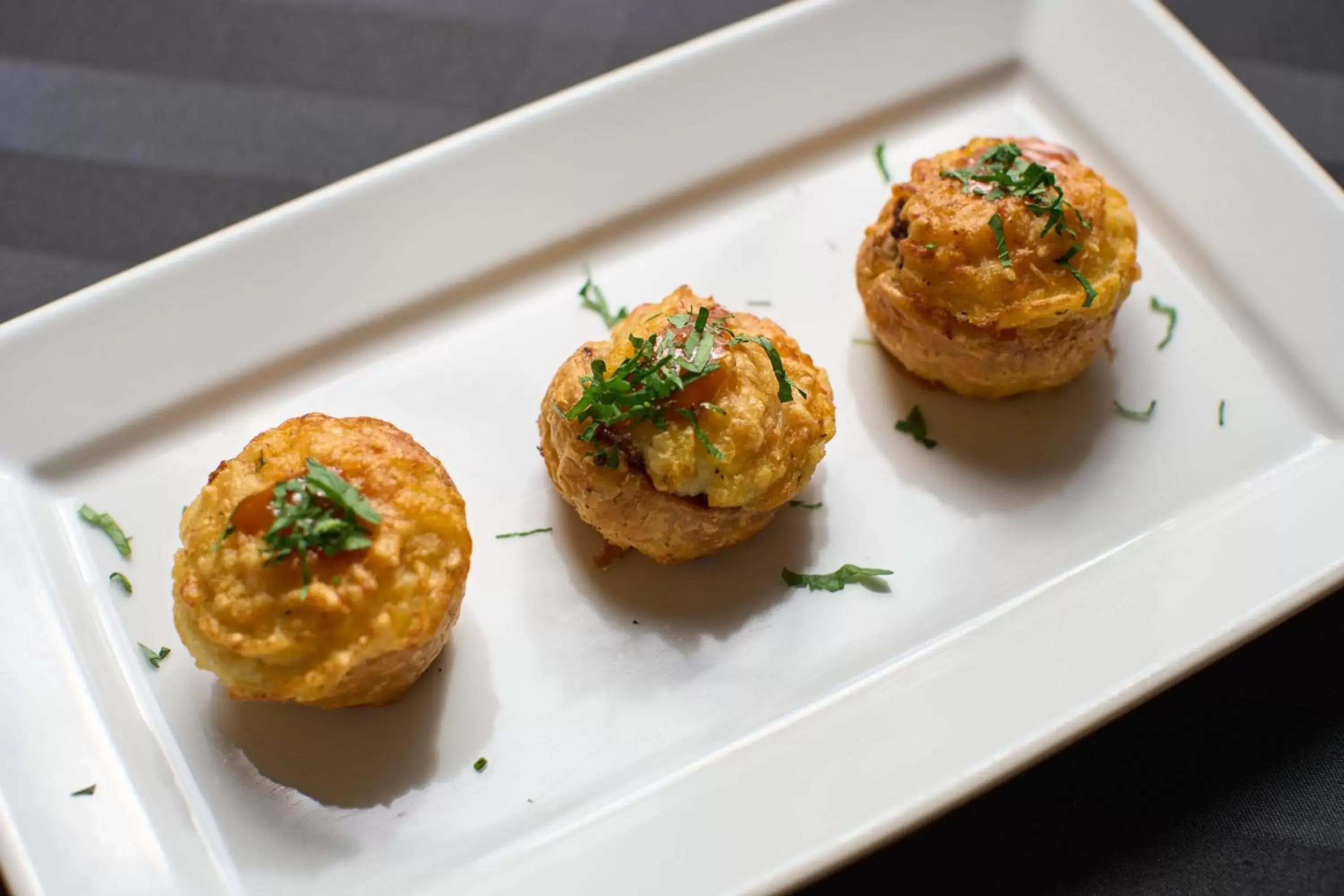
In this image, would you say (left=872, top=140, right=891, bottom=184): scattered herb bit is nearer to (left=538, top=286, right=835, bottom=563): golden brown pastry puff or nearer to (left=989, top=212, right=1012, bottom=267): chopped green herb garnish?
(left=989, top=212, right=1012, bottom=267): chopped green herb garnish

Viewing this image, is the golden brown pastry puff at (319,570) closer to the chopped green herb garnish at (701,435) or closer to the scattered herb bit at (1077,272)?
the chopped green herb garnish at (701,435)

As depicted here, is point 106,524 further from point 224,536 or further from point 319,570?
point 319,570

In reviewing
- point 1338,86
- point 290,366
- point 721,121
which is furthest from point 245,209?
point 1338,86

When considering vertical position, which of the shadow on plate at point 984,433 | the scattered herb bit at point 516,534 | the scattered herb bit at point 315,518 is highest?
the scattered herb bit at point 315,518

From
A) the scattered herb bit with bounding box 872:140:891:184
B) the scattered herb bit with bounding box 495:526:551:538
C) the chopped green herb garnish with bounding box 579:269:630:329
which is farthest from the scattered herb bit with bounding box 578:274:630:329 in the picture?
the scattered herb bit with bounding box 872:140:891:184

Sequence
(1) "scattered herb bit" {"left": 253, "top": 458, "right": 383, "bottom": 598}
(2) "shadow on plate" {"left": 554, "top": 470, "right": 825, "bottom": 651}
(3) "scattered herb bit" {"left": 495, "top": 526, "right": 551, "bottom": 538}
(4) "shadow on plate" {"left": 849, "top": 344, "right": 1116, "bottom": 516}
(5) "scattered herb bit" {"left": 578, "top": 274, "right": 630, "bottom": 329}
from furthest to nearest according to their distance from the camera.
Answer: (5) "scattered herb bit" {"left": 578, "top": 274, "right": 630, "bottom": 329} → (4) "shadow on plate" {"left": 849, "top": 344, "right": 1116, "bottom": 516} → (3) "scattered herb bit" {"left": 495, "top": 526, "right": 551, "bottom": 538} → (2) "shadow on plate" {"left": 554, "top": 470, "right": 825, "bottom": 651} → (1) "scattered herb bit" {"left": 253, "top": 458, "right": 383, "bottom": 598}

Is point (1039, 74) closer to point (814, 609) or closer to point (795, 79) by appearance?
point (795, 79)

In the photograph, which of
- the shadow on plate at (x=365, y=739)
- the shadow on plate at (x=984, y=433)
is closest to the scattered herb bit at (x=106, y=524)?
the shadow on plate at (x=365, y=739)
